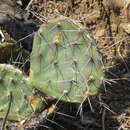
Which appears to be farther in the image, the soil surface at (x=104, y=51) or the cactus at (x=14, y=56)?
the soil surface at (x=104, y=51)

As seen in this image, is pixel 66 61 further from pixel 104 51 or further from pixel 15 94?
pixel 104 51

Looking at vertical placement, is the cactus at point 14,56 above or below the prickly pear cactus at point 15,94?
above

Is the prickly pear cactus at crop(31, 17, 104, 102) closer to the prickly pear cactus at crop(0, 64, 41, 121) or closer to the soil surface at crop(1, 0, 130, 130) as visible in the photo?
the prickly pear cactus at crop(0, 64, 41, 121)

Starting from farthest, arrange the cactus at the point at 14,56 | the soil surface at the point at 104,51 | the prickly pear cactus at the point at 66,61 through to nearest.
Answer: the soil surface at the point at 104,51
the cactus at the point at 14,56
the prickly pear cactus at the point at 66,61

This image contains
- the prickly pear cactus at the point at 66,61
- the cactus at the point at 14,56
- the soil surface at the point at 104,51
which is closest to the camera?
the prickly pear cactus at the point at 66,61

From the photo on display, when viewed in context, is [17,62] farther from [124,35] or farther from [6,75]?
[124,35]

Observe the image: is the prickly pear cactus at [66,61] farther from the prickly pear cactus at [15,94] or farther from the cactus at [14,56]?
the cactus at [14,56]

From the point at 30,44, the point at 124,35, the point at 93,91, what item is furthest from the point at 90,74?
the point at 124,35

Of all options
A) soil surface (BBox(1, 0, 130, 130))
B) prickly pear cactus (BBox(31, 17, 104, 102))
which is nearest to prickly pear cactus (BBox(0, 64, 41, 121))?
prickly pear cactus (BBox(31, 17, 104, 102))

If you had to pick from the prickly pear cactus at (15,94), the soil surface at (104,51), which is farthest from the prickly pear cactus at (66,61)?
the soil surface at (104,51)
